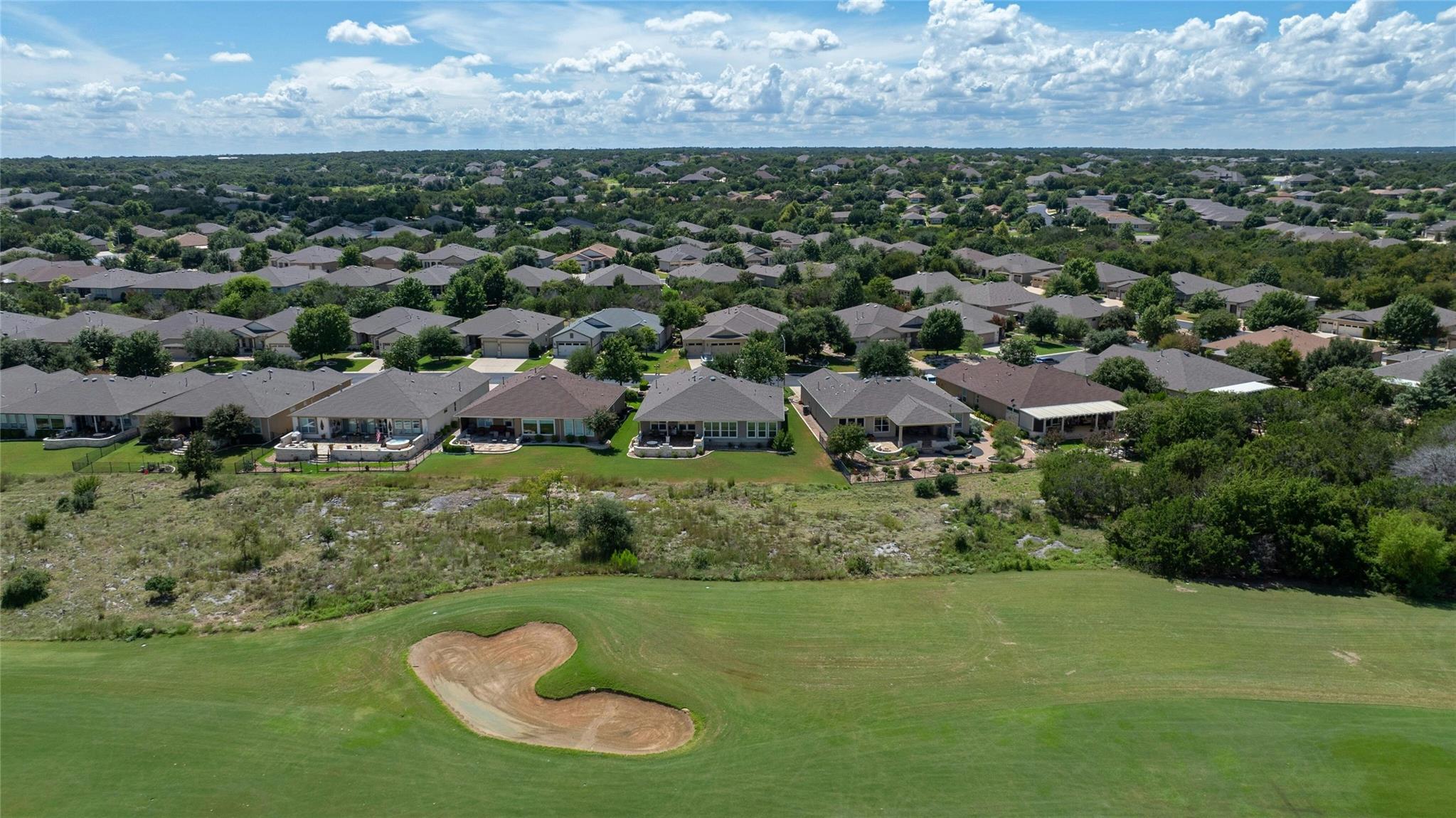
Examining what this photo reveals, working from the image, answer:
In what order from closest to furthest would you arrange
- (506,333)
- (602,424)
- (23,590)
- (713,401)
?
1. (23,590)
2. (602,424)
3. (713,401)
4. (506,333)

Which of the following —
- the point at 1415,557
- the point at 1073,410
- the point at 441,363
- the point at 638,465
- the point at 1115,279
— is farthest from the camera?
the point at 1115,279

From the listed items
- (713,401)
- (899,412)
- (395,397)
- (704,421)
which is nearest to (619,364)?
(713,401)

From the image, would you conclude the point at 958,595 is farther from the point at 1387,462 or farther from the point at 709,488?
the point at 1387,462

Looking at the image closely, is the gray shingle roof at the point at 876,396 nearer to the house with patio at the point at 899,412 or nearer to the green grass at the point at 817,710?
the house with patio at the point at 899,412

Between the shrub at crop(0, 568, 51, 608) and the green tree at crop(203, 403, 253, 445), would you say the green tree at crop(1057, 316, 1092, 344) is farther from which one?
the shrub at crop(0, 568, 51, 608)

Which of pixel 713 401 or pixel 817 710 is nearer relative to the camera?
pixel 817 710

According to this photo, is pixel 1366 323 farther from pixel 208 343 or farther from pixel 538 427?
pixel 208 343

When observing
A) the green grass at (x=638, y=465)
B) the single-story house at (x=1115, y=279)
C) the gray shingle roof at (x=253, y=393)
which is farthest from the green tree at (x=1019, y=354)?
the gray shingle roof at (x=253, y=393)

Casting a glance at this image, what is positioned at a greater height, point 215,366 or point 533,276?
point 533,276
